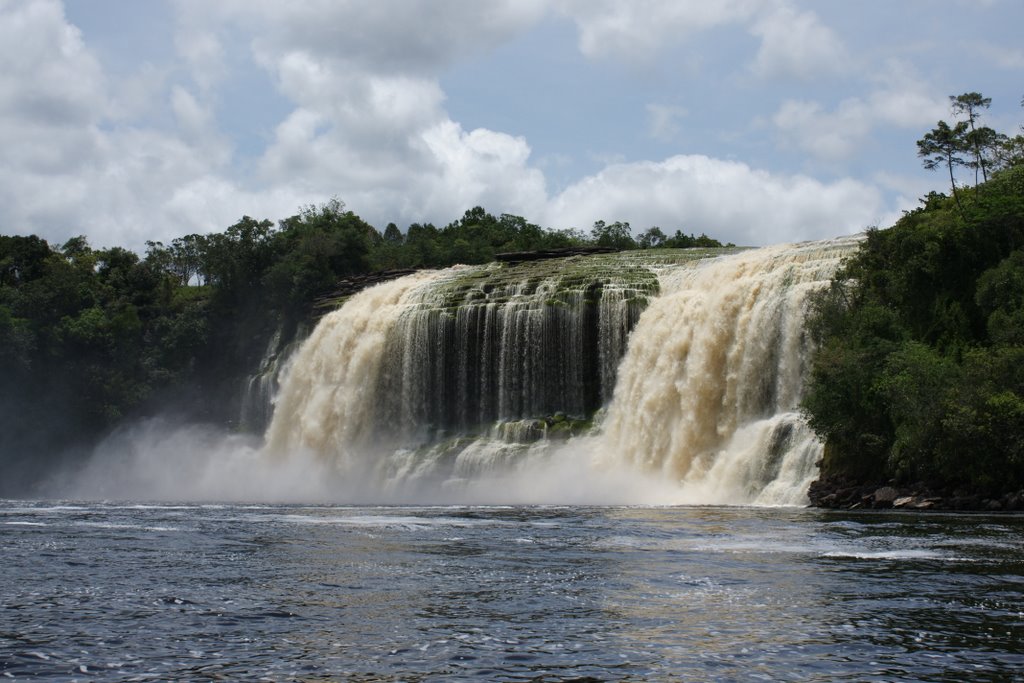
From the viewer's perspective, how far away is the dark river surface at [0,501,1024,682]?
36.9 feet

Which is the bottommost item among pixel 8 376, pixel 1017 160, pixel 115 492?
pixel 115 492

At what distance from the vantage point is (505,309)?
5378 centimetres

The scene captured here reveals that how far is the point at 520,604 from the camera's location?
15.1 m

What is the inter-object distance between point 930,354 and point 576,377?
18431mm

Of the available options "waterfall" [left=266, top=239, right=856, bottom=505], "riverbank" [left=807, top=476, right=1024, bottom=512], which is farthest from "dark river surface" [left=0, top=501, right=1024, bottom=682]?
"waterfall" [left=266, top=239, right=856, bottom=505]

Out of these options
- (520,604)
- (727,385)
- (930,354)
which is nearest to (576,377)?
(727,385)

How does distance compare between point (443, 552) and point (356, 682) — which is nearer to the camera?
point (356, 682)

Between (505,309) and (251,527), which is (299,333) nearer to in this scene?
(505,309)

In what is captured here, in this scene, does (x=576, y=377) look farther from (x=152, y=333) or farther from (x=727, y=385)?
(x=152, y=333)

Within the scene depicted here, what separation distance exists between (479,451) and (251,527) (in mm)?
23086

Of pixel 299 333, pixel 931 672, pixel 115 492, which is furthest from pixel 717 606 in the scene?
pixel 115 492

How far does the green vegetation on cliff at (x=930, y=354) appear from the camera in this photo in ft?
106

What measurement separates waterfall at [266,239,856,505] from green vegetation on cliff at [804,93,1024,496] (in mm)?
1815

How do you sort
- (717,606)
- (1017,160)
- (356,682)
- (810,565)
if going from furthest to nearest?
1. (1017,160)
2. (810,565)
3. (717,606)
4. (356,682)
